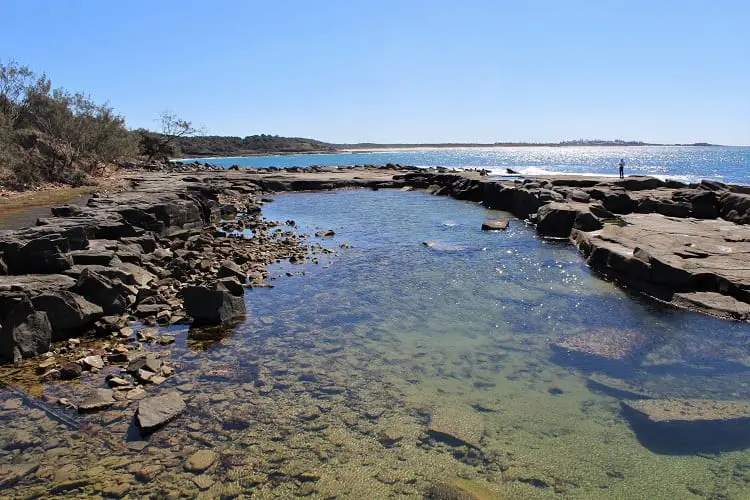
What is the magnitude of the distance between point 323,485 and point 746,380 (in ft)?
20.9

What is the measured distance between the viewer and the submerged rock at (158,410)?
226 inches

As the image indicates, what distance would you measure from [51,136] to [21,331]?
93.5 ft

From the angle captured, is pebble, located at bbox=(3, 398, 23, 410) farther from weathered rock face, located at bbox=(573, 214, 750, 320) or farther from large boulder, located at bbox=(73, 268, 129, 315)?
weathered rock face, located at bbox=(573, 214, 750, 320)

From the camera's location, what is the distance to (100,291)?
9203mm

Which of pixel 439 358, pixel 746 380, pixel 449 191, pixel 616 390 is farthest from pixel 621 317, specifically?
pixel 449 191

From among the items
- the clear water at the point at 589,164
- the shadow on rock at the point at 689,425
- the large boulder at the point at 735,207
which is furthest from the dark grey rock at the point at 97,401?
the clear water at the point at 589,164

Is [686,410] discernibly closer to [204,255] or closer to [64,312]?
[64,312]

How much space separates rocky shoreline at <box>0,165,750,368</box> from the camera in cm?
859

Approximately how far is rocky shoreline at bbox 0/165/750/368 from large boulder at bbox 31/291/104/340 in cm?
2

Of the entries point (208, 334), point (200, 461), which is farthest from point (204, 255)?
point (200, 461)

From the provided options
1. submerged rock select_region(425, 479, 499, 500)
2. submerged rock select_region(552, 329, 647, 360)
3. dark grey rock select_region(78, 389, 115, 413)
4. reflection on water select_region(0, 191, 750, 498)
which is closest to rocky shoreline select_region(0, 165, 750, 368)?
reflection on water select_region(0, 191, 750, 498)

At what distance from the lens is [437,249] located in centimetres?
1714

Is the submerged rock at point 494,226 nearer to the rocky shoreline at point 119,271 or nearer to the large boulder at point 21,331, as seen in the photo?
the rocky shoreline at point 119,271

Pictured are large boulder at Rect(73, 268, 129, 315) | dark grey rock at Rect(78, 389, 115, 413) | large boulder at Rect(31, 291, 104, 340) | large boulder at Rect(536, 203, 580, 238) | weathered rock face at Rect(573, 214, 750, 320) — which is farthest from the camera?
large boulder at Rect(536, 203, 580, 238)
